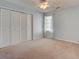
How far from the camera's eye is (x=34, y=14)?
21.6 feet

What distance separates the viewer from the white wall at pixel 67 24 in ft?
18.3

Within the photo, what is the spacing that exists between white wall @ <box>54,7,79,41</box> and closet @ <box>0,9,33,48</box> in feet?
6.35

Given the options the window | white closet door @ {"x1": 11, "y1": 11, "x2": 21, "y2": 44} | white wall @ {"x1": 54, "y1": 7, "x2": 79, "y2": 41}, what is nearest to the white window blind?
the window

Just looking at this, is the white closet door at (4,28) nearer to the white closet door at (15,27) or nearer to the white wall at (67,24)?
the white closet door at (15,27)

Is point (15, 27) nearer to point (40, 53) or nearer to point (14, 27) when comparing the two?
point (14, 27)

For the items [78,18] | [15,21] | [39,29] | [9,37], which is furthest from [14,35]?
[78,18]

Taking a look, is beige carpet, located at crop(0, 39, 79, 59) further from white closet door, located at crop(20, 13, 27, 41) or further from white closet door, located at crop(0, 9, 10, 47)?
white closet door, located at crop(20, 13, 27, 41)

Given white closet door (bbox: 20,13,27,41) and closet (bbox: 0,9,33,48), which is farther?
white closet door (bbox: 20,13,27,41)

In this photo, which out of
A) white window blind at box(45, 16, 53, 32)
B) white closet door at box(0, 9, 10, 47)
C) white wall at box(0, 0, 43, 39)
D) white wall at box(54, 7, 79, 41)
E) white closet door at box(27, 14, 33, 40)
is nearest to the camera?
white closet door at box(0, 9, 10, 47)

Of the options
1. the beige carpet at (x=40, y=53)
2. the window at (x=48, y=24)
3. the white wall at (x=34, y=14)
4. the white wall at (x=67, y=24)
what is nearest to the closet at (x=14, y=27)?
the white wall at (x=34, y=14)

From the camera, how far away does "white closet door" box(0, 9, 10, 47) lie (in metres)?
4.38

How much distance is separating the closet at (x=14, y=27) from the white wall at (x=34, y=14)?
22 cm

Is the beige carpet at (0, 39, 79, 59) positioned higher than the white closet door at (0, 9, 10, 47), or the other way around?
the white closet door at (0, 9, 10, 47)

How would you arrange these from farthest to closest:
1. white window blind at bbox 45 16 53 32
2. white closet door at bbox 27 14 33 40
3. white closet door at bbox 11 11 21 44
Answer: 1. white window blind at bbox 45 16 53 32
2. white closet door at bbox 27 14 33 40
3. white closet door at bbox 11 11 21 44
